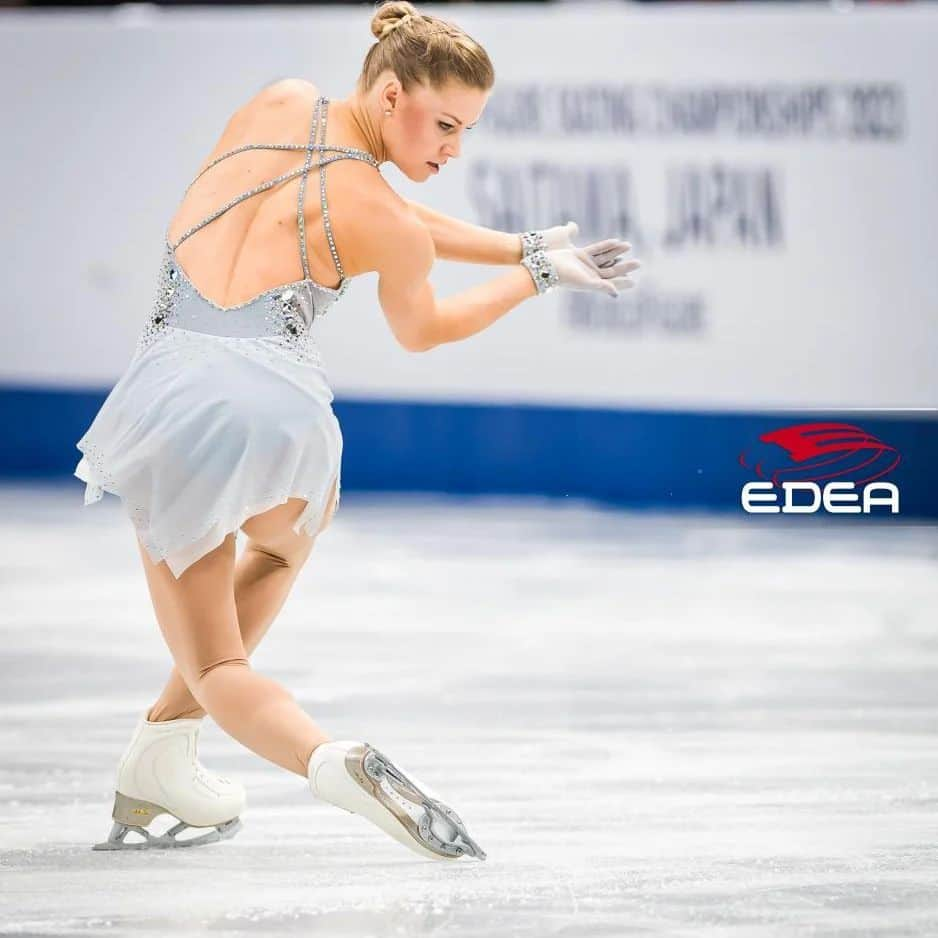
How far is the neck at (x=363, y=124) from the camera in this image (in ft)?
7.95

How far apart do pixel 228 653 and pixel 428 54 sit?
0.88 m

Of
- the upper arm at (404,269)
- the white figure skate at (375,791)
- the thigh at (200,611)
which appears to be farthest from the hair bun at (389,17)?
the white figure skate at (375,791)

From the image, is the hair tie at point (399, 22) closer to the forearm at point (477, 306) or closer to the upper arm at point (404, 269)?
the upper arm at point (404, 269)

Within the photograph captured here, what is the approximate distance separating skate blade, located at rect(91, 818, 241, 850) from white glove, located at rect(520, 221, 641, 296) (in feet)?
3.20

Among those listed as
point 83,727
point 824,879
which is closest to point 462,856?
point 824,879

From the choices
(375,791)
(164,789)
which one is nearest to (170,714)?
(164,789)

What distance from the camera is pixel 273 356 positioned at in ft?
7.72

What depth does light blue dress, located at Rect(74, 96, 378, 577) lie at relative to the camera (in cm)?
232

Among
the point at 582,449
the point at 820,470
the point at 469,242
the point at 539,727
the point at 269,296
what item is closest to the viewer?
the point at 269,296

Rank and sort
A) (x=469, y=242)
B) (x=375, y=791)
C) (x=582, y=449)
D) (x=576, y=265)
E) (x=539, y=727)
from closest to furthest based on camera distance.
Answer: (x=375, y=791)
(x=576, y=265)
(x=469, y=242)
(x=539, y=727)
(x=582, y=449)

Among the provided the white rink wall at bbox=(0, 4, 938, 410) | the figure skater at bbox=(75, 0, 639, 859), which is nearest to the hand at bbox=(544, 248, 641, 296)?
the figure skater at bbox=(75, 0, 639, 859)

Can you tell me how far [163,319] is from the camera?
2.42 metres

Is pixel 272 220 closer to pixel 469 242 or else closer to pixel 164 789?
pixel 469 242

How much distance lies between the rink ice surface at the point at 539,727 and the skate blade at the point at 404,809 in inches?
3.0
